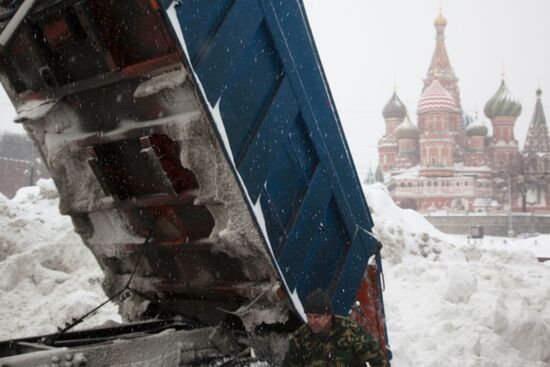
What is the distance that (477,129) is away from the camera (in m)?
59.9

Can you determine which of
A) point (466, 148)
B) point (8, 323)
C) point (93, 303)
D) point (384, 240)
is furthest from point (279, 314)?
point (466, 148)

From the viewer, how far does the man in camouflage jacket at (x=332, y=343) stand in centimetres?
298

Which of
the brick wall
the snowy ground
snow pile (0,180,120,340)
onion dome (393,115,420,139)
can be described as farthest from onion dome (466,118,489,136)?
snow pile (0,180,120,340)

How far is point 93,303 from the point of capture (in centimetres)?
677

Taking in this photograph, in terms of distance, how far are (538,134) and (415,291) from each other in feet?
202

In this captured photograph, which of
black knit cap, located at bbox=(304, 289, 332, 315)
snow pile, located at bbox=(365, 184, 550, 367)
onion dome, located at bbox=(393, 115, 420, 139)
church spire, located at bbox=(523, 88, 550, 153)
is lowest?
church spire, located at bbox=(523, 88, 550, 153)

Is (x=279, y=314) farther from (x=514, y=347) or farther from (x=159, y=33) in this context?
(x=514, y=347)

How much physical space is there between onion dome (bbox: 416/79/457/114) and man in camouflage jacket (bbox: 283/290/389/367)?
56373 mm

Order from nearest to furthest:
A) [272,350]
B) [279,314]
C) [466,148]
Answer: [279,314] < [272,350] < [466,148]

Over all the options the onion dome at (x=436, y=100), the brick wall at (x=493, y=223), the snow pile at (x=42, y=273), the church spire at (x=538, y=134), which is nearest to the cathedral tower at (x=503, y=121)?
the church spire at (x=538, y=134)

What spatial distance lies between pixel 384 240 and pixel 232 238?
784 centimetres

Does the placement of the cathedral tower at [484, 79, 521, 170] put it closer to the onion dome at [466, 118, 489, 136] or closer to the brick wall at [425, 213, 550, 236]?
Result: the onion dome at [466, 118, 489, 136]

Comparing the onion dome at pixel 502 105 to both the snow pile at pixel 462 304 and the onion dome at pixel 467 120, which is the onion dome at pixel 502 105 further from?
the snow pile at pixel 462 304

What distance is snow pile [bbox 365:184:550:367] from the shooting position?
5.57 metres
